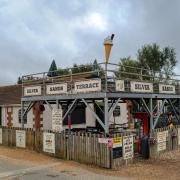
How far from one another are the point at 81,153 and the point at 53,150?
235 centimetres

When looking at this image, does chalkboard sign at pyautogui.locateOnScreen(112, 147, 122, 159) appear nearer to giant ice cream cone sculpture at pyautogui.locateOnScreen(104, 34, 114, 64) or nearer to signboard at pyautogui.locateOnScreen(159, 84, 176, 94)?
giant ice cream cone sculpture at pyautogui.locateOnScreen(104, 34, 114, 64)

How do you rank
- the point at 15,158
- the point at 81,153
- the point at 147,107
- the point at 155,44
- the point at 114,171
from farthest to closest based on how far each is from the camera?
the point at 155,44 → the point at 147,107 → the point at 15,158 → the point at 81,153 → the point at 114,171

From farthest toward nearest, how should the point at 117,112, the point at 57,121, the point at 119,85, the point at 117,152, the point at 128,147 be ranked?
the point at 117,112 < the point at 57,121 < the point at 119,85 < the point at 128,147 < the point at 117,152

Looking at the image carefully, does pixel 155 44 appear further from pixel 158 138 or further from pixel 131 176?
pixel 131 176

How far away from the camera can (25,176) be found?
15727mm

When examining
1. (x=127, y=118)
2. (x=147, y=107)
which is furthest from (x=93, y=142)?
(x=127, y=118)

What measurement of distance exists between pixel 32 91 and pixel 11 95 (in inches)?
511

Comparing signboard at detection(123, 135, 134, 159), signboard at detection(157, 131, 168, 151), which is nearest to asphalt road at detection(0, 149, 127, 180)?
signboard at detection(123, 135, 134, 159)

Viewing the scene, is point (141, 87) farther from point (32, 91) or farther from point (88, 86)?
point (32, 91)

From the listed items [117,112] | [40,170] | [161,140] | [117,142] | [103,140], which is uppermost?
[117,112]

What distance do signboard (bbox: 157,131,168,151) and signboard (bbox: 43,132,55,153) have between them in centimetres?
535

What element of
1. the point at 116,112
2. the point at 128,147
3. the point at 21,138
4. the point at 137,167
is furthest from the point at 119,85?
the point at 116,112

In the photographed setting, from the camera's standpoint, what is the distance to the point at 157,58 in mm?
63406

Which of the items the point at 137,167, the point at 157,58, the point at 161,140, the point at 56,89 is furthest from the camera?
the point at 157,58
